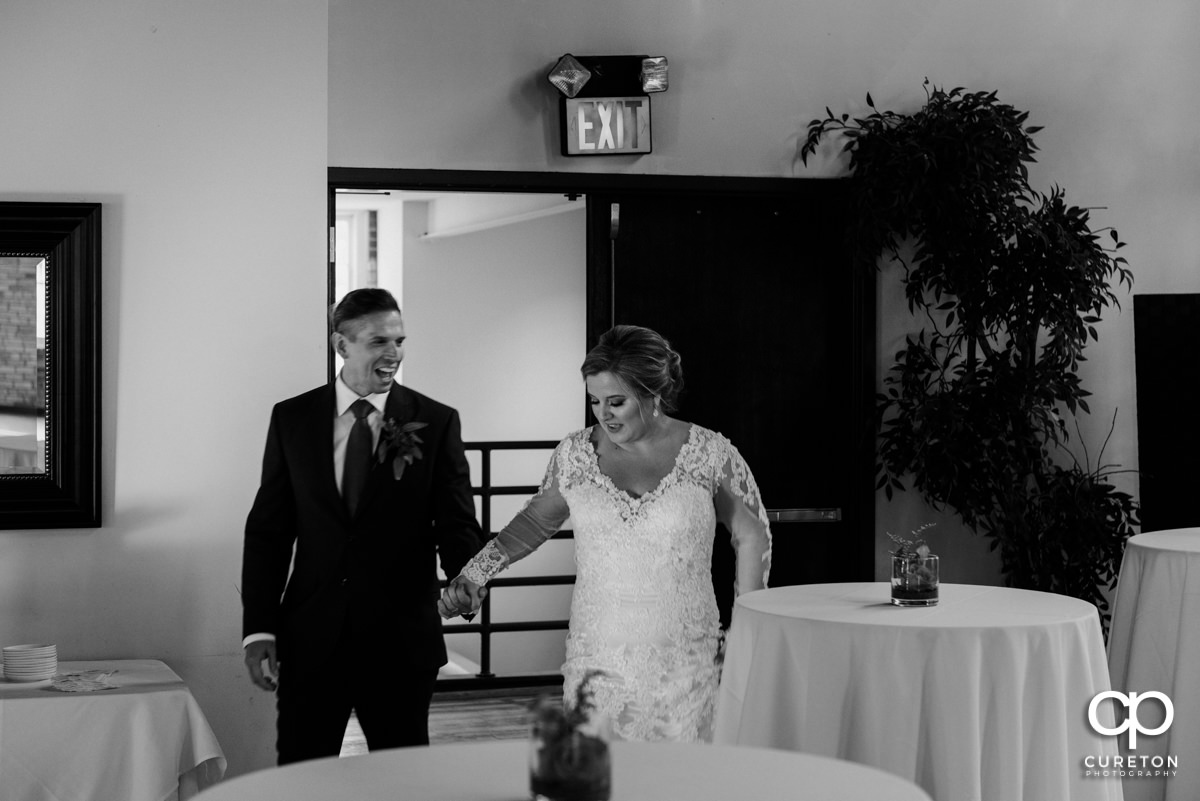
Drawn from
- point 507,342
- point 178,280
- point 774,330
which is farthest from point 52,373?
point 507,342

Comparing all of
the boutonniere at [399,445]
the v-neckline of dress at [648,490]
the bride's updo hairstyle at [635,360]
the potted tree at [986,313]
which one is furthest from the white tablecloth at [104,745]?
the potted tree at [986,313]

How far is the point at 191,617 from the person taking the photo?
403 centimetres

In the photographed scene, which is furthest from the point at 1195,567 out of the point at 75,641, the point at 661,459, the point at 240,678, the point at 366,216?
the point at 366,216

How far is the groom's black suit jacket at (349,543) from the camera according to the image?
326cm

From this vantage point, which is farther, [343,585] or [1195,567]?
[1195,567]

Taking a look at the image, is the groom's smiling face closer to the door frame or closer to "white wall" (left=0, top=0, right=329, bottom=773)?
"white wall" (left=0, top=0, right=329, bottom=773)

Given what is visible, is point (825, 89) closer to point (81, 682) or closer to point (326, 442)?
point (326, 442)

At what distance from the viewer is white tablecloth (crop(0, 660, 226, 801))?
3.41 m

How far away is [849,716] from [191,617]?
204 centimetres

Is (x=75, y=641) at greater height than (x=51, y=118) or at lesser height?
lesser

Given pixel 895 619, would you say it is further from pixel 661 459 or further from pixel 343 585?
pixel 343 585

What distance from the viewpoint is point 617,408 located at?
338cm

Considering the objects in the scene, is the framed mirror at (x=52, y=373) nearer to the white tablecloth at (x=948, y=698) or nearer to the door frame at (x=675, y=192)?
the door frame at (x=675, y=192)

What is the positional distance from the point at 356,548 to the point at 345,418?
1.07 ft
